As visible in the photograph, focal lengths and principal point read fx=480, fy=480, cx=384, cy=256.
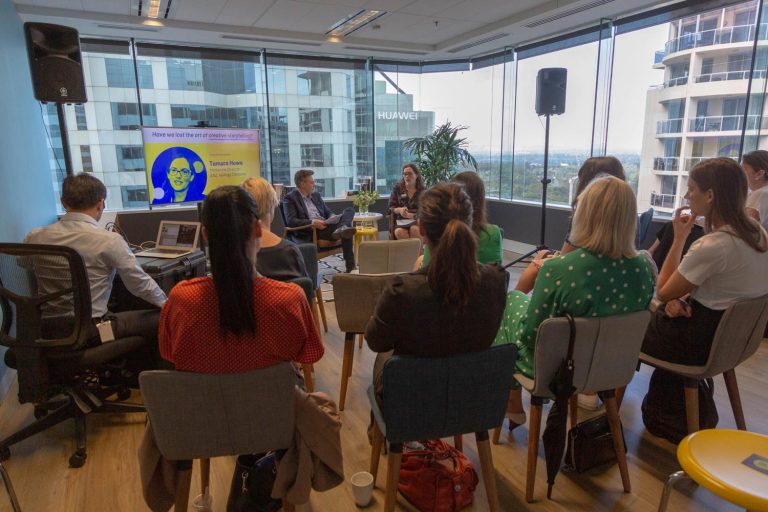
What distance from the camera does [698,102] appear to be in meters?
4.73

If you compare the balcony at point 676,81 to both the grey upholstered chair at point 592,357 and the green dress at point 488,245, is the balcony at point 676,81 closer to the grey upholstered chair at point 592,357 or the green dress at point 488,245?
the green dress at point 488,245

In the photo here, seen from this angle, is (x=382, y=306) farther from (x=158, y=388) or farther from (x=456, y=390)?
(x=158, y=388)

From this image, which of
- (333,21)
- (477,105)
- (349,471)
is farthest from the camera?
(477,105)

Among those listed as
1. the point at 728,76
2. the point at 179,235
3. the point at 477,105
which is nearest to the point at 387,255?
the point at 179,235

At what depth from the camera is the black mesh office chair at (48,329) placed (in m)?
2.14

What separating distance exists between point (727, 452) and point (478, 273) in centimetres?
85

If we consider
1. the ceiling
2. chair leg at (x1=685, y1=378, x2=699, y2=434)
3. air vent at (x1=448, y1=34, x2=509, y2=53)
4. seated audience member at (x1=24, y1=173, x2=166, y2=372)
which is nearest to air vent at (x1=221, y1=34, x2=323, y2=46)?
the ceiling

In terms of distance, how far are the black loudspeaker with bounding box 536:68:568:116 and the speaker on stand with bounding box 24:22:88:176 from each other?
4.50 meters

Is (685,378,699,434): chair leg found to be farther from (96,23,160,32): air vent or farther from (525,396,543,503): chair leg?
(96,23,160,32): air vent

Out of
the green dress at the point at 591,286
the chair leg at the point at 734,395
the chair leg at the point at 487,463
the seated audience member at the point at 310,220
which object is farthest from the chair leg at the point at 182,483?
the seated audience member at the point at 310,220

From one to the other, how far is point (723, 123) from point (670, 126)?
0.50 m

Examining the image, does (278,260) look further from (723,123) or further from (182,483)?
(723,123)

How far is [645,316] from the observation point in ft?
6.02

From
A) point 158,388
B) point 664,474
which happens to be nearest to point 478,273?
point 158,388
